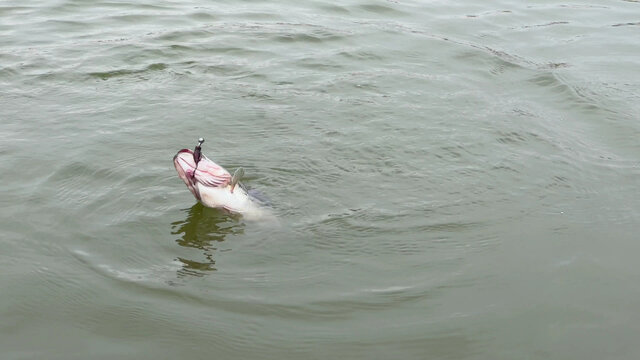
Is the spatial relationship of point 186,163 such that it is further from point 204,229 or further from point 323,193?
point 323,193

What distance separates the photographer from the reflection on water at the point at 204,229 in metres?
5.09

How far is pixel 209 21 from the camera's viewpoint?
10109mm

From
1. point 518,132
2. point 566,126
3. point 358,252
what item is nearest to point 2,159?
point 358,252

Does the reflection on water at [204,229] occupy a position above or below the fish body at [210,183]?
below

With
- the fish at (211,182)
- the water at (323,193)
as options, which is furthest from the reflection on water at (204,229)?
the fish at (211,182)

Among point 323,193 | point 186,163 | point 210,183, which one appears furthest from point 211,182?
point 323,193

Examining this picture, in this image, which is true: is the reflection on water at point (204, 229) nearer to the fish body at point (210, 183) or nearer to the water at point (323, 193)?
the water at point (323, 193)

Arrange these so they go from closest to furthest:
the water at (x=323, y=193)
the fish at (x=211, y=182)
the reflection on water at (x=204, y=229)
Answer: the water at (x=323, y=193) → the fish at (x=211, y=182) → the reflection on water at (x=204, y=229)

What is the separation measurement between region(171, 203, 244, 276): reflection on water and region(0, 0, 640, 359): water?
2 cm

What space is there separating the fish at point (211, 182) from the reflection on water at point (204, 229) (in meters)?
0.14

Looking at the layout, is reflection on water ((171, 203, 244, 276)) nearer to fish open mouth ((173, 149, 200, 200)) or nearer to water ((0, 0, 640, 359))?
water ((0, 0, 640, 359))

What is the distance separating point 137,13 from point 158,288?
6.76m

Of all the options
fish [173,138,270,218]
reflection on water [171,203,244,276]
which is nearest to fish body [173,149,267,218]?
fish [173,138,270,218]

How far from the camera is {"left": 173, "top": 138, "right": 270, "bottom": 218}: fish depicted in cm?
495
